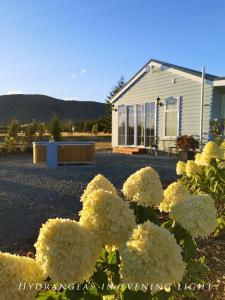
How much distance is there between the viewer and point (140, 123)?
18672 millimetres

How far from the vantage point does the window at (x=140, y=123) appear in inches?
728

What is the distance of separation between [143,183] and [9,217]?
15.0 feet

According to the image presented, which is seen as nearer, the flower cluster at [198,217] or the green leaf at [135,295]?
the green leaf at [135,295]

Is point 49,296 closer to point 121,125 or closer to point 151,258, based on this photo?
point 151,258

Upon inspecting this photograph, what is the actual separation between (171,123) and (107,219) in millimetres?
15503

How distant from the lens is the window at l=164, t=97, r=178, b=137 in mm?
16359

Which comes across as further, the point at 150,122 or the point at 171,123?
the point at 150,122

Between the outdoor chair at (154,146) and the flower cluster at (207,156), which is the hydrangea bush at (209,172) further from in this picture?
the outdoor chair at (154,146)

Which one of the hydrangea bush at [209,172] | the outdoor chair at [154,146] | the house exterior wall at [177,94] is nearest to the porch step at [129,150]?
the outdoor chair at [154,146]

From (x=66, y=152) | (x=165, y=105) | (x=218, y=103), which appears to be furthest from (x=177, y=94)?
(x=66, y=152)

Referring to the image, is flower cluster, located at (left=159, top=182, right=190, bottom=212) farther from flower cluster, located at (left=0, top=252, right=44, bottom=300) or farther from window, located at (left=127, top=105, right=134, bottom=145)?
window, located at (left=127, top=105, right=134, bottom=145)

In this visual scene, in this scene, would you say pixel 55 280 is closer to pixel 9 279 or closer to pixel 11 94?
pixel 9 279

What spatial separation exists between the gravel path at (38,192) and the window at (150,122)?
16.1 ft

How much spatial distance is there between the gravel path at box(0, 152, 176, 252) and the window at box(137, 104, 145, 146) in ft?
18.0
